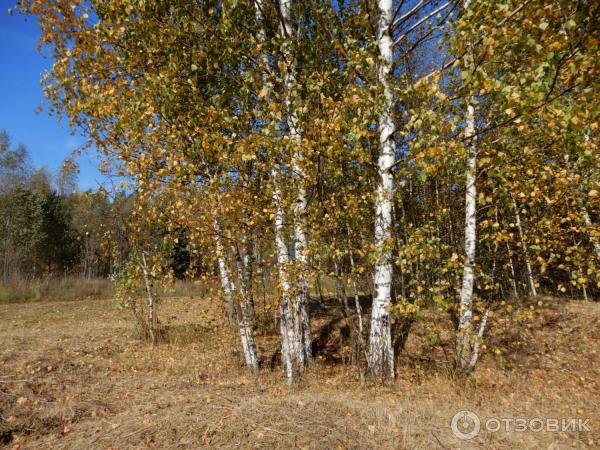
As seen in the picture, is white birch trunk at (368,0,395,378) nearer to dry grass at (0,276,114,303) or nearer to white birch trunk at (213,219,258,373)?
white birch trunk at (213,219,258,373)

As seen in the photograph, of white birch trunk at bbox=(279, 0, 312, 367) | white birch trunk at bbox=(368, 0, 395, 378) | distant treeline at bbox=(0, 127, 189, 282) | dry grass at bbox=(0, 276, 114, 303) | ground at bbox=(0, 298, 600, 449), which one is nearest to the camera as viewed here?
ground at bbox=(0, 298, 600, 449)

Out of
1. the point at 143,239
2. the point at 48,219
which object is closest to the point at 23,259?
the point at 48,219

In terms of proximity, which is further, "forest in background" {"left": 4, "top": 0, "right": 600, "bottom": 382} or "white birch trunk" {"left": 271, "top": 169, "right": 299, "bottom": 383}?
"white birch trunk" {"left": 271, "top": 169, "right": 299, "bottom": 383}

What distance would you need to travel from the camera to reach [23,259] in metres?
28.0

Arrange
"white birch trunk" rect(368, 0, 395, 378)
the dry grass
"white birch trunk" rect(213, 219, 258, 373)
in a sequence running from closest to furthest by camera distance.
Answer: "white birch trunk" rect(368, 0, 395, 378) < "white birch trunk" rect(213, 219, 258, 373) < the dry grass

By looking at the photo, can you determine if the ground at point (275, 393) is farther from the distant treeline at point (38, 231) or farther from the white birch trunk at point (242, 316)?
the distant treeline at point (38, 231)

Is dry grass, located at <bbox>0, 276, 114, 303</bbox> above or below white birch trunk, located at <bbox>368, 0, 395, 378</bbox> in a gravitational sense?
below

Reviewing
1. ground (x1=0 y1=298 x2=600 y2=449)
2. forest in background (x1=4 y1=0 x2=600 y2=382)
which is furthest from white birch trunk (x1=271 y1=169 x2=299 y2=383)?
ground (x1=0 y1=298 x2=600 y2=449)

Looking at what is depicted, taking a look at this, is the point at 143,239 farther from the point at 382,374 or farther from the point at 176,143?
the point at 382,374

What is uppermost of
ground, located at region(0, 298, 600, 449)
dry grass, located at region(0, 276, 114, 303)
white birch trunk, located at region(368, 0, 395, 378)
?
white birch trunk, located at region(368, 0, 395, 378)

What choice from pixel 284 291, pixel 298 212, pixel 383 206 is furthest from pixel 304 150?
pixel 284 291

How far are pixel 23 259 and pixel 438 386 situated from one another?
32.1 metres

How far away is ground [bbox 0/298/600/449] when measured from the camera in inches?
177

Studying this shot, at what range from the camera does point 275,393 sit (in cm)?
618
